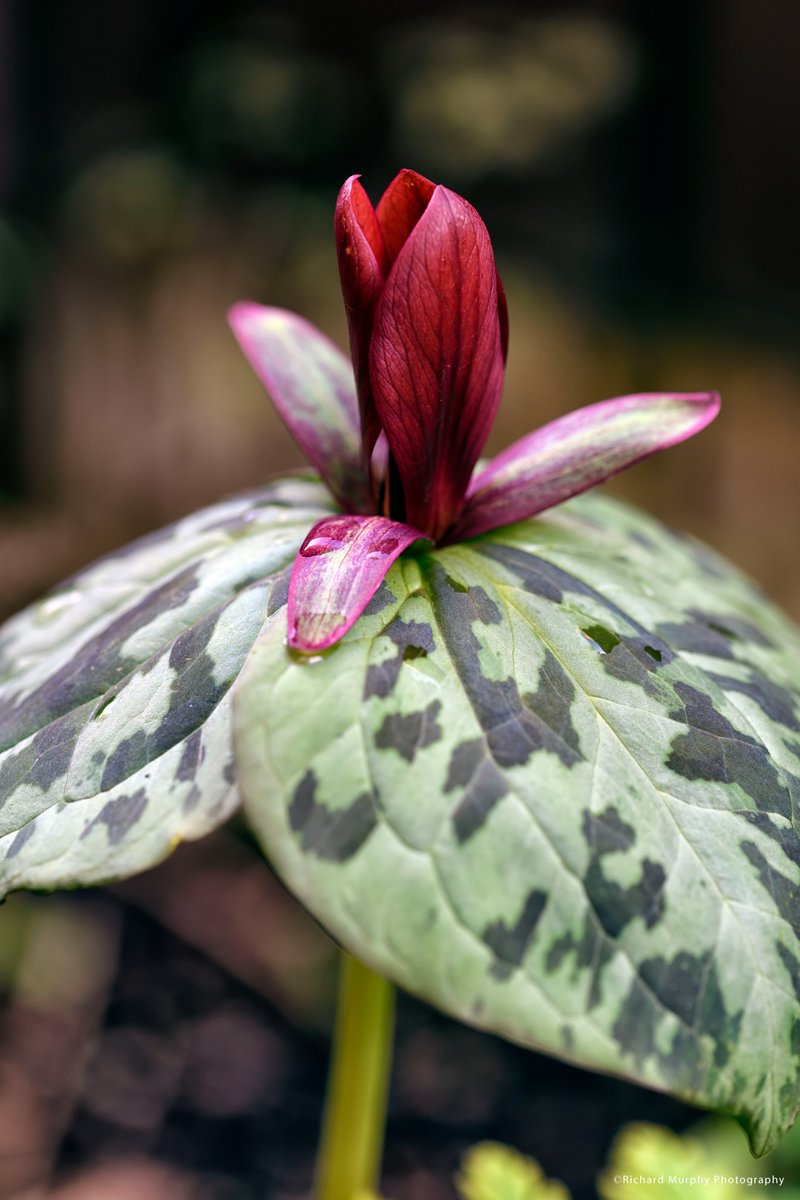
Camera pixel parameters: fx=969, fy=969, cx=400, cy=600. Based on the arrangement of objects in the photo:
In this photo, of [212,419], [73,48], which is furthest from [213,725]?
[73,48]

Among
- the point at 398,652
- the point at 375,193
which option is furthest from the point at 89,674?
the point at 375,193

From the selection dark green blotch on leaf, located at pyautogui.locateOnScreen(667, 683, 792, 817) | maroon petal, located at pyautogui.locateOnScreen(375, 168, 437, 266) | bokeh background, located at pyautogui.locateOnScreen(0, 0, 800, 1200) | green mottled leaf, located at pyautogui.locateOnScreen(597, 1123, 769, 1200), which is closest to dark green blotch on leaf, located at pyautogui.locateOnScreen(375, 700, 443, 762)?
dark green blotch on leaf, located at pyautogui.locateOnScreen(667, 683, 792, 817)

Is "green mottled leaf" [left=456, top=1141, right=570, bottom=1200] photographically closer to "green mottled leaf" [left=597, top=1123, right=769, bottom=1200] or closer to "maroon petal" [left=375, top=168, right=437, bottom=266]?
"green mottled leaf" [left=597, top=1123, right=769, bottom=1200]

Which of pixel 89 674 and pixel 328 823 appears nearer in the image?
pixel 328 823

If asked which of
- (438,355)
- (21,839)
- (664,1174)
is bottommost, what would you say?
(664,1174)

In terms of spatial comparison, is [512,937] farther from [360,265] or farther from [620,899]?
[360,265]

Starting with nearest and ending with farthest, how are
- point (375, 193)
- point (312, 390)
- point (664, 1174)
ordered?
→ 1. point (312, 390)
2. point (664, 1174)
3. point (375, 193)

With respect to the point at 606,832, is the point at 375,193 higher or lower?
higher
